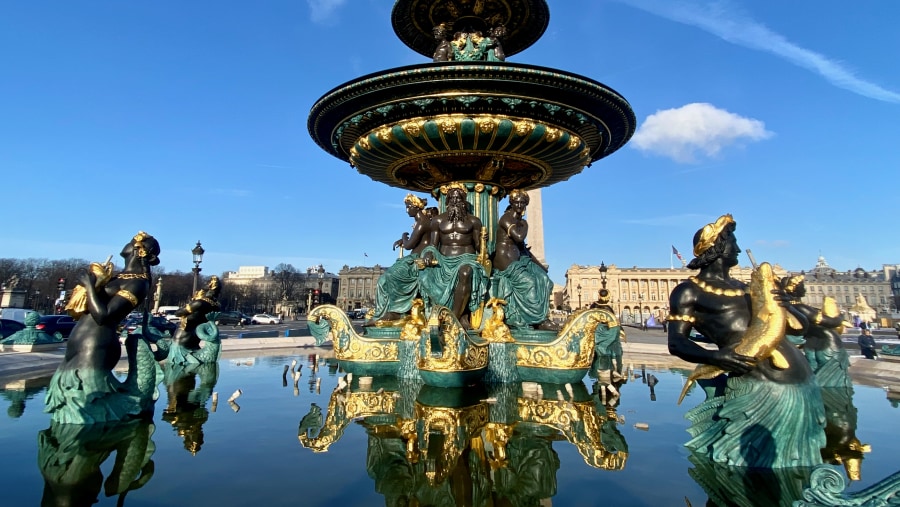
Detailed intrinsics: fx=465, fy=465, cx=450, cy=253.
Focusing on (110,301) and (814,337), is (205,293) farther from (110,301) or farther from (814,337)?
(814,337)

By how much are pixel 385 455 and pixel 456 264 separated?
15.5ft

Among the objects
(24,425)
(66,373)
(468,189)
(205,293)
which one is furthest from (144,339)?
(468,189)

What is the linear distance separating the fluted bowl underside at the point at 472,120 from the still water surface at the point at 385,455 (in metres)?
4.88

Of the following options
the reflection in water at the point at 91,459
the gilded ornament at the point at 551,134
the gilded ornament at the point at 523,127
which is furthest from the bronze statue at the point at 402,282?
the reflection in water at the point at 91,459

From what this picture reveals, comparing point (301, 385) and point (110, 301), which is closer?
point (110, 301)

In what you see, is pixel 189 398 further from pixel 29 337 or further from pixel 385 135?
pixel 29 337

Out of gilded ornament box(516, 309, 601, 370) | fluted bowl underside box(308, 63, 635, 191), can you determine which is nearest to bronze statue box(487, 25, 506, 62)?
fluted bowl underside box(308, 63, 635, 191)

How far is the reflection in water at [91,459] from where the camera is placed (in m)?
2.95

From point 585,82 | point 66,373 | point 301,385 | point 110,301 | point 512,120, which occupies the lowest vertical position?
point 301,385

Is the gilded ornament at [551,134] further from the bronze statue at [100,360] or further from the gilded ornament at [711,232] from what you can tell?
the bronze statue at [100,360]

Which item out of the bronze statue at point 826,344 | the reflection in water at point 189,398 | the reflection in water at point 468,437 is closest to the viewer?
the reflection in water at point 468,437

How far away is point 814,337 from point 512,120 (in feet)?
18.9

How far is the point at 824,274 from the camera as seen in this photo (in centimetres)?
11731

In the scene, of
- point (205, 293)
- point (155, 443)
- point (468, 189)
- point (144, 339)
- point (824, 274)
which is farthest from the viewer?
point (824, 274)
